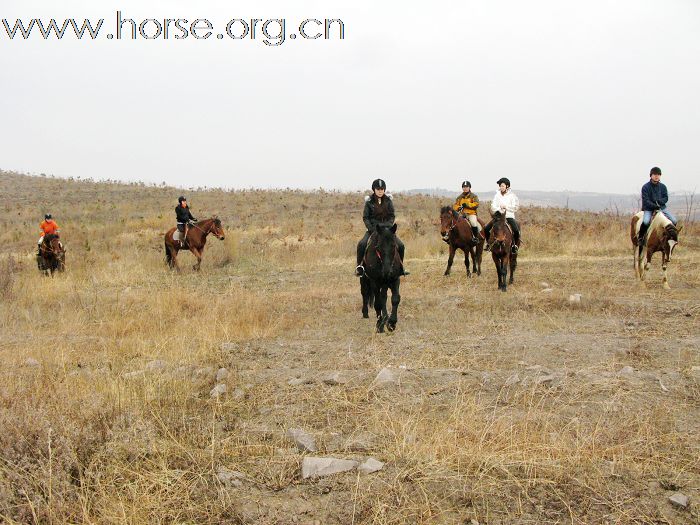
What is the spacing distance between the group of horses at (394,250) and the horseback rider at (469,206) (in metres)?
0.12

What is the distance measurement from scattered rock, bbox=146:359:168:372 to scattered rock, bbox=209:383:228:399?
856 mm

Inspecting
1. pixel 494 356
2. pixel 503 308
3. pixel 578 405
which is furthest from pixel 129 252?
pixel 578 405

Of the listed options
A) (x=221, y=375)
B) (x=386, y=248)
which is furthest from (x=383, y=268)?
(x=221, y=375)

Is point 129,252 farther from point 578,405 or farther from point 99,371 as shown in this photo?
point 578,405

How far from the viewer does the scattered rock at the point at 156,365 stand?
241 inches

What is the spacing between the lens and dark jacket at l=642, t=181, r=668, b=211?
40.3 ft

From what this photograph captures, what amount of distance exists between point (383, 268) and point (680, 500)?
5458mm

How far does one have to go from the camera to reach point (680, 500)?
3.41 metres

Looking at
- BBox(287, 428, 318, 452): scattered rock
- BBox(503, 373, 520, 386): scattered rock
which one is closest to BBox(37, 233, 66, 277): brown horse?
BBox(287, 428, 318, 452): scattered rock

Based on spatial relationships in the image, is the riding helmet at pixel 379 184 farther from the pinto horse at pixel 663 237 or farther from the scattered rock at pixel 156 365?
the pinto horse at pixel 663 237

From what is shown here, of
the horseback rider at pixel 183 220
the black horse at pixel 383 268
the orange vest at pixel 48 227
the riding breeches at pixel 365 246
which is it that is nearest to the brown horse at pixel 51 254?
the orange vest at pixel 48 227

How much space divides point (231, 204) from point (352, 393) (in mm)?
34785

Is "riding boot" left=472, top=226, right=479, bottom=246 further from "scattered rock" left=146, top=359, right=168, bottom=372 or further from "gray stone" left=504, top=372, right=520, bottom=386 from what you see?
"scattered rock" left=146, top=359, right=168, bottom=372

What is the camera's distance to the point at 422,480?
369 centimetres
